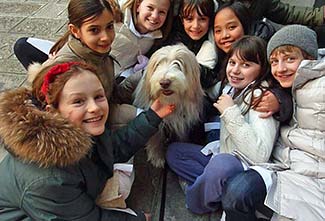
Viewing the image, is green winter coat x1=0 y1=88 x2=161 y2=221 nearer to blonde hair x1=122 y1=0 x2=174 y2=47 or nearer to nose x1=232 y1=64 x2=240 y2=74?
nose x1=232 y1=64 x2=240 y2=74

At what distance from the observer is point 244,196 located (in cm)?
209

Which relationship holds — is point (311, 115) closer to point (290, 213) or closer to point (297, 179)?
point (297, 179)

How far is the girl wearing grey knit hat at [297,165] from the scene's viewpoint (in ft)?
6.68

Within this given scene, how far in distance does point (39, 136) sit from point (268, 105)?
1126mm

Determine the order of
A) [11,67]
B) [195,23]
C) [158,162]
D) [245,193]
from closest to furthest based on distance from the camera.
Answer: [245,193]
[158,162]
[195,23]
[11,67]

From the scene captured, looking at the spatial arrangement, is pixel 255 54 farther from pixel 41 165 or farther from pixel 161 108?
pixel 41 165

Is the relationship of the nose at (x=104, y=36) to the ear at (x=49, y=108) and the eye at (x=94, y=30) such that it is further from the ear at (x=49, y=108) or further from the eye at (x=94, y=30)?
the ear at (x=49, y=108)

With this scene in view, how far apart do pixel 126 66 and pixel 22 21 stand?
88.4 inches

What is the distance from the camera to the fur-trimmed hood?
183 centimetres

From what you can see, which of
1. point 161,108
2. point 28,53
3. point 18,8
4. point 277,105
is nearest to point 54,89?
point 161,108

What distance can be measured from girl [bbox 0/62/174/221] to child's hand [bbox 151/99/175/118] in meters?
0.40

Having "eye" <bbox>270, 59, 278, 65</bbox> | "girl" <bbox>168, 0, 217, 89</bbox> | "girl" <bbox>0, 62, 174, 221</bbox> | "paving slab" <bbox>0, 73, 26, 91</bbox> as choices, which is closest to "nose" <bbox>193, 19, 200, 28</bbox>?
"girl" <bbox>168, 0, 217, 89</bbox>

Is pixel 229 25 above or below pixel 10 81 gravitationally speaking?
above

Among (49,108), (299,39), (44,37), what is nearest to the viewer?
(49,108)
